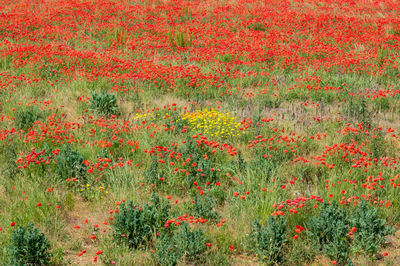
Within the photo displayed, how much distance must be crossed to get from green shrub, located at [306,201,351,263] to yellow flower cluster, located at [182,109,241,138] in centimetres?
240

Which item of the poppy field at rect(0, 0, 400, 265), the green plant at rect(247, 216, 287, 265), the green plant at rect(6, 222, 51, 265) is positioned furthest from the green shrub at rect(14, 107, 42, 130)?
the green plant at rect(247, 216, 287, 265)

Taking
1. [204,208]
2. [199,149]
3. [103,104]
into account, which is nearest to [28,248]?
[204,208]

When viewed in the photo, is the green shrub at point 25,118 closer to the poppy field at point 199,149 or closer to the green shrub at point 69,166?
the poppy field at point 199,149

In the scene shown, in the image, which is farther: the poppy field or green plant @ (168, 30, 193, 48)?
green plant @ (168, 30, 193, 48)

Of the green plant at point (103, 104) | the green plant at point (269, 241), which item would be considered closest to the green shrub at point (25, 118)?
the green plant at point (103, 104)

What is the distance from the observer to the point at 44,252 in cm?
384

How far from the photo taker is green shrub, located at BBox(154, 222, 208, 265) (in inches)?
148

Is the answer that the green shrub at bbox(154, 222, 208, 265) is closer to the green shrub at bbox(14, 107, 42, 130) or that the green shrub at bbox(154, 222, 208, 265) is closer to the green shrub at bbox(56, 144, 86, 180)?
the green shrub at bbox(56, 144, 86, 180)

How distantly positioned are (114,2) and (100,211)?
1531 centimetres

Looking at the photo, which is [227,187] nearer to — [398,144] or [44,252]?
[44,252]

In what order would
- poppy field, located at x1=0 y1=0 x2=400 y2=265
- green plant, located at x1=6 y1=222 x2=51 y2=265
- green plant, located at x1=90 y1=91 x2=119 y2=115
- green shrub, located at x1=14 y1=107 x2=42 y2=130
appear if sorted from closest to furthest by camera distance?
green plant, located at x1=6 y1=222 x2=51 y2=265 < poppy field, located at x1=0 y1=0 x2=400 y2=265 < green shrub, located at x1=14 y1=107 x2=42 y2=130 < green plant, located at x1=90 y1=91 x2=119 y2=115

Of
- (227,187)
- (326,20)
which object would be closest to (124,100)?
(227,187)

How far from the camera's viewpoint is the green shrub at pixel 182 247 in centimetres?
375

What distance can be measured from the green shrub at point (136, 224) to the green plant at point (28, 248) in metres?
0.69
